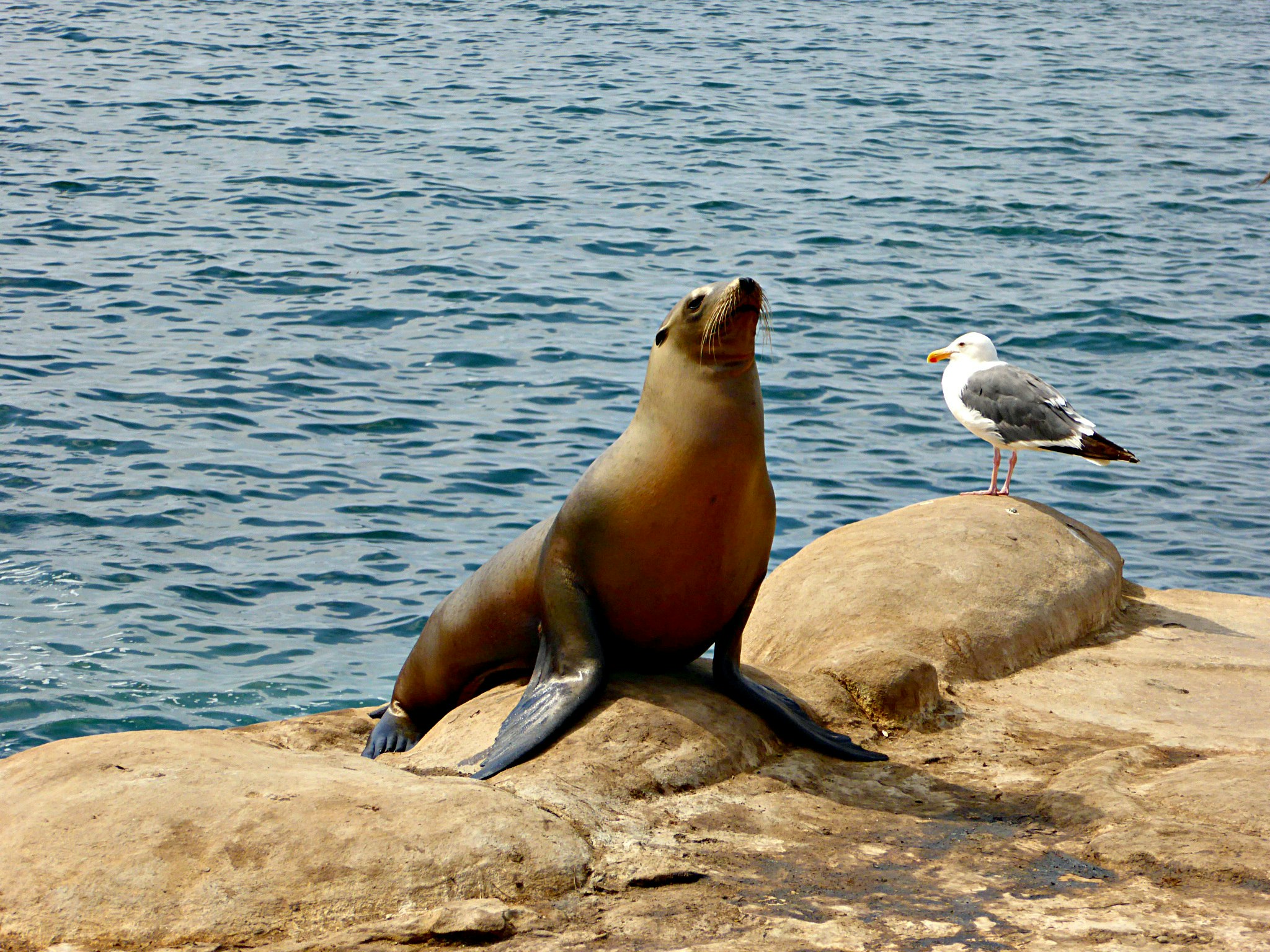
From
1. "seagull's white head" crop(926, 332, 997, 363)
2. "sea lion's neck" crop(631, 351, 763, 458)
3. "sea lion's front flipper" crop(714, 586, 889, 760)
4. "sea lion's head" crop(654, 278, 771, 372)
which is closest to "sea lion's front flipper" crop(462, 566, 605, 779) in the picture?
"sea lion's front flipper" crop(714, 586, 889, 760)

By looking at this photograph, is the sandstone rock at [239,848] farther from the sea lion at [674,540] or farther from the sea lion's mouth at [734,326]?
the sea lion's mouth at [734,326]

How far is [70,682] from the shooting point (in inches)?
291

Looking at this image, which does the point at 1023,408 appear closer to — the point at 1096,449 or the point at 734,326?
the point at 1096,449

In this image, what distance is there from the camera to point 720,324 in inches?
187

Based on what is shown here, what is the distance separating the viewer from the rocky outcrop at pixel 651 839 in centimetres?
343

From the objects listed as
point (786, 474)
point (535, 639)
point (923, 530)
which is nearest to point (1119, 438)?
point (786, 474)

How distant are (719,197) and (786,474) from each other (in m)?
8.44

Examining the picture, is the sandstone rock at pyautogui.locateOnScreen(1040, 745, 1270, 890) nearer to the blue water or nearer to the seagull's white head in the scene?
the seagull's white head

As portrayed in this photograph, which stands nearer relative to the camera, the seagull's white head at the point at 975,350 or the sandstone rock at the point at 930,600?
the sandstone rock at the point at 930,600

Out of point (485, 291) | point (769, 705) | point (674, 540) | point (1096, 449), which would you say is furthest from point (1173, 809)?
point (485, 291)

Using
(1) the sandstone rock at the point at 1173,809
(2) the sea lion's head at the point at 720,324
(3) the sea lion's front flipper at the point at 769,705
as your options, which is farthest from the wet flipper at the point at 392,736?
(1) the sandstone rock at the point at 1173,809

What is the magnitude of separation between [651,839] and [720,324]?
1.67m

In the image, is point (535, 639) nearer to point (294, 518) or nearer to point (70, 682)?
point (70, 682)

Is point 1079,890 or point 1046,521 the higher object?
point 1079,890
